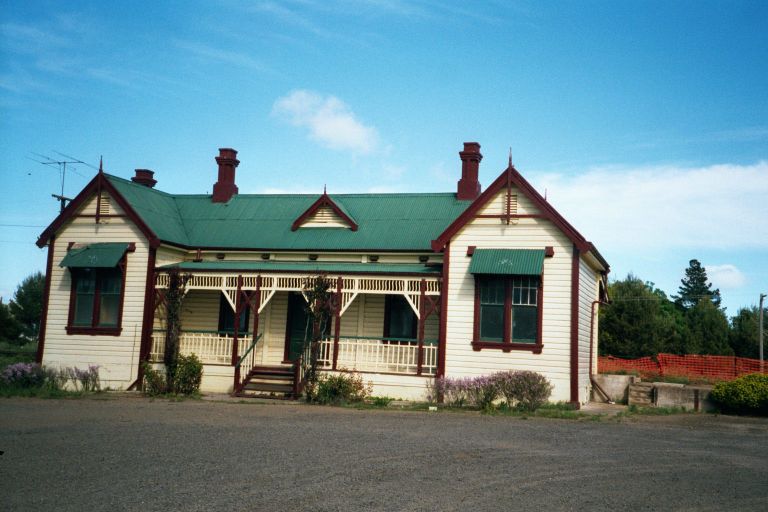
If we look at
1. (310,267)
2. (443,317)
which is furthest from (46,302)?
(443,317)

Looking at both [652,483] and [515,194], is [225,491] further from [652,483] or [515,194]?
[515,194]

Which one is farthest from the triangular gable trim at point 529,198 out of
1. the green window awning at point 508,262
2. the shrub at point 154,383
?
the shrub at point 154,383

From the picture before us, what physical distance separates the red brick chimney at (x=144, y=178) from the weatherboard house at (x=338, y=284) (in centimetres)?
265

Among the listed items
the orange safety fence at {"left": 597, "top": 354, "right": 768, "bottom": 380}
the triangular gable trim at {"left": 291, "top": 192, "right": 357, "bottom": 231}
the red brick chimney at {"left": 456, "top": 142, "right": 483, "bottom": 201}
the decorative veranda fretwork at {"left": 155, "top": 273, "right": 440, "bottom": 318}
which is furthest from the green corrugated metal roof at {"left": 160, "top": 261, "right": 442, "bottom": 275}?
the orange safety fence at {"left": 597, "top": 354, "right": 768, "bottom": 380}

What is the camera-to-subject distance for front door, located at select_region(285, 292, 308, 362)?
23266 mm

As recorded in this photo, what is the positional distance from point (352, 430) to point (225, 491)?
558cm

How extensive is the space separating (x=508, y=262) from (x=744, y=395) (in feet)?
21.6

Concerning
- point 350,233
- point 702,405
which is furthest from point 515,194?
point 702,405

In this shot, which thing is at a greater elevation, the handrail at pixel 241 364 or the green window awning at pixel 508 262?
the green window awning at pixel 508 262

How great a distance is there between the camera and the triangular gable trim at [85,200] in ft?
75.2

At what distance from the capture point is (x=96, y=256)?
894 inches

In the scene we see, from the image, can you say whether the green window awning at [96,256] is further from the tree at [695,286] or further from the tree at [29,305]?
the tree at [695,286]

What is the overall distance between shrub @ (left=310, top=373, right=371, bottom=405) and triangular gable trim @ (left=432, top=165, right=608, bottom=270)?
4309 mm

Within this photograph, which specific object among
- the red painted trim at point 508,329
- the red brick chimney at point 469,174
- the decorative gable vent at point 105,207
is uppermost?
the red brick chimney at point 469,174
